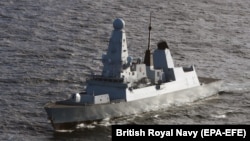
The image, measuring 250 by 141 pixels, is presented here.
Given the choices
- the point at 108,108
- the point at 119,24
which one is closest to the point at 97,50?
the point at 119,24

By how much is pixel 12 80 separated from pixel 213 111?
2145 cm

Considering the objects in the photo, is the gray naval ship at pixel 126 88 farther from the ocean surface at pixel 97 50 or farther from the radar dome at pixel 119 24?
the ocean surface at pixel 97 50

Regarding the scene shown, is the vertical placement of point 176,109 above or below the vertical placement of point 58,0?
below

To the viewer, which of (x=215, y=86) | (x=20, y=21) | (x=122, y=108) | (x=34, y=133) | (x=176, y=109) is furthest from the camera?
(x=20, y=21)

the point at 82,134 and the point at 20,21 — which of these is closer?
the point at 82,134

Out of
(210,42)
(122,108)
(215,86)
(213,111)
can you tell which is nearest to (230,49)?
(210,42)

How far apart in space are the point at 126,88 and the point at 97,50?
22484 mm

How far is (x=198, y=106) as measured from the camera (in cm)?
7581

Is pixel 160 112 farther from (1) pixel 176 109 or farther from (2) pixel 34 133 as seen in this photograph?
(2) pixel 34 133

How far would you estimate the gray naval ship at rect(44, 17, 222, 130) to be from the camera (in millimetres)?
66438
